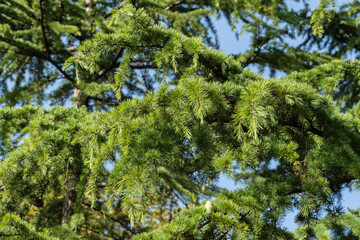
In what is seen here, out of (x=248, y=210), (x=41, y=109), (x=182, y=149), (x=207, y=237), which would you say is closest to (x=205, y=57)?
(x=182, y=149)

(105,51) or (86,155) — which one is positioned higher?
(105,51)

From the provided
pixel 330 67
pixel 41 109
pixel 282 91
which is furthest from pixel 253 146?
pixel 41 109

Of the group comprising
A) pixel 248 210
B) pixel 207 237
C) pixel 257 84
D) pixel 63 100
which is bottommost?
pixel 207 237

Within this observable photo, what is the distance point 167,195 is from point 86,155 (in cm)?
501

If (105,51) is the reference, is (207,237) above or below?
below

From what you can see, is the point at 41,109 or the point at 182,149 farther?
the point at 41,109

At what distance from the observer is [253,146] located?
7.02ft

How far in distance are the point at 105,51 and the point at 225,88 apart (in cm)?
90

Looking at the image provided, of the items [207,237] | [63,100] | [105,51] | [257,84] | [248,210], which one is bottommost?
[207,237]

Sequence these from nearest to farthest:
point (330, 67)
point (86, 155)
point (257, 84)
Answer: point (257, 84) → point (86, 155) → point (330, 67)

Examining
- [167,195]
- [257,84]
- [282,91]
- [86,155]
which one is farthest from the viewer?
[167,195]

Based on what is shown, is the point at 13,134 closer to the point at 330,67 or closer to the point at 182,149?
the point at 182,149

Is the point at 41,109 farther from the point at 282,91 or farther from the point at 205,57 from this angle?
the point at 282,91

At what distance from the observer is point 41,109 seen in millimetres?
3414
